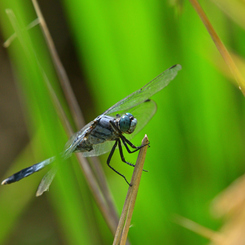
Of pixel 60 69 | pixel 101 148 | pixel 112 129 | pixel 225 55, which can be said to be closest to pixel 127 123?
pixel 112 129

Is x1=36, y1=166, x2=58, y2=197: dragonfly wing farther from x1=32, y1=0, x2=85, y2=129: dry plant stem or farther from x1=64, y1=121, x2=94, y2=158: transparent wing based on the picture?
x1=32, y1=0, x2=85, y2=129: dry plant stem

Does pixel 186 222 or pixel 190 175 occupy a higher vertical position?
pixel 190 175

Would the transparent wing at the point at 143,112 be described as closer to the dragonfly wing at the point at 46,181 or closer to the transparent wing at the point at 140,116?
the transparent wing at the point at 140,116

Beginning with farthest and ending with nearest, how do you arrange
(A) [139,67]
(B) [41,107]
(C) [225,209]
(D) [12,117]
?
1. (D) [12,117]
2. (A) [139,67]
3. (B) [41,107]
4. (C) [225,209]

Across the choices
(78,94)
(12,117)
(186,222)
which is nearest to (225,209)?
(186,222)

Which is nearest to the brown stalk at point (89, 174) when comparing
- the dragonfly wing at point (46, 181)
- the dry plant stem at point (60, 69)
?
the dry plant stem at point (60, 69)

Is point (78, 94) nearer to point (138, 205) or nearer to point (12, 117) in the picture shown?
point (12, 117)

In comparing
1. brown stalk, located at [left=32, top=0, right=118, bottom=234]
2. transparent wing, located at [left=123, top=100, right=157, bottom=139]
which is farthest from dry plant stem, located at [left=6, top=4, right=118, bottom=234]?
transparent wing, located at [left=123, top=100, right=157, bottom=139]
